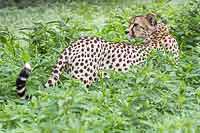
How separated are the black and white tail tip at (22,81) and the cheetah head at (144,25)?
1393 mm

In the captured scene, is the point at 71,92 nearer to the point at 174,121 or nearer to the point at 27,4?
the point at 174,121

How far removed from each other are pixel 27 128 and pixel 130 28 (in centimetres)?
219

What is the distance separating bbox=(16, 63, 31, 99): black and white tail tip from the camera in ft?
13.4

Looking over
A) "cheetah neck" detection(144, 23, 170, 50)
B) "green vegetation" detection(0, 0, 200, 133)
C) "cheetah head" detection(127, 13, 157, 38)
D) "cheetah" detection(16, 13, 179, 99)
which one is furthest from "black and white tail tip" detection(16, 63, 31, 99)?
"cheetah head" detection(127, 13, 157, 38)

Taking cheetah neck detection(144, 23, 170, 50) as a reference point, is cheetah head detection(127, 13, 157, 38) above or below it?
above

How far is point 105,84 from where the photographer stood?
440cm

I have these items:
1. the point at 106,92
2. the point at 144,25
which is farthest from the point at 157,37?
the point at 106,92

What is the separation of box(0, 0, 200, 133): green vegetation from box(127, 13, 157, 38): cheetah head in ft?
0.76

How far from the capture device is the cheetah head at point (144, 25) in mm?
5266

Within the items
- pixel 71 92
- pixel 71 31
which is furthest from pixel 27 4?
pixel 71 92

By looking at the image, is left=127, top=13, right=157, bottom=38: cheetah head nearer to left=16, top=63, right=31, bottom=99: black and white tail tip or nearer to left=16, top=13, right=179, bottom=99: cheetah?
left=16, top=13, right=179, bottom=99: cheetah

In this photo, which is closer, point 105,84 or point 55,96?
point 55,96

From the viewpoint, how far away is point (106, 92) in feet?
13.3

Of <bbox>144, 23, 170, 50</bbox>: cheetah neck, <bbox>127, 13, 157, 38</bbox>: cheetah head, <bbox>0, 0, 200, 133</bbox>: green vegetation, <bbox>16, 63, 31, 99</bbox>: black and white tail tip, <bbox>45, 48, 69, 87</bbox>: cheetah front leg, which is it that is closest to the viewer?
<bbox>0, 0, 200, 133</bbox>: green vegetation
